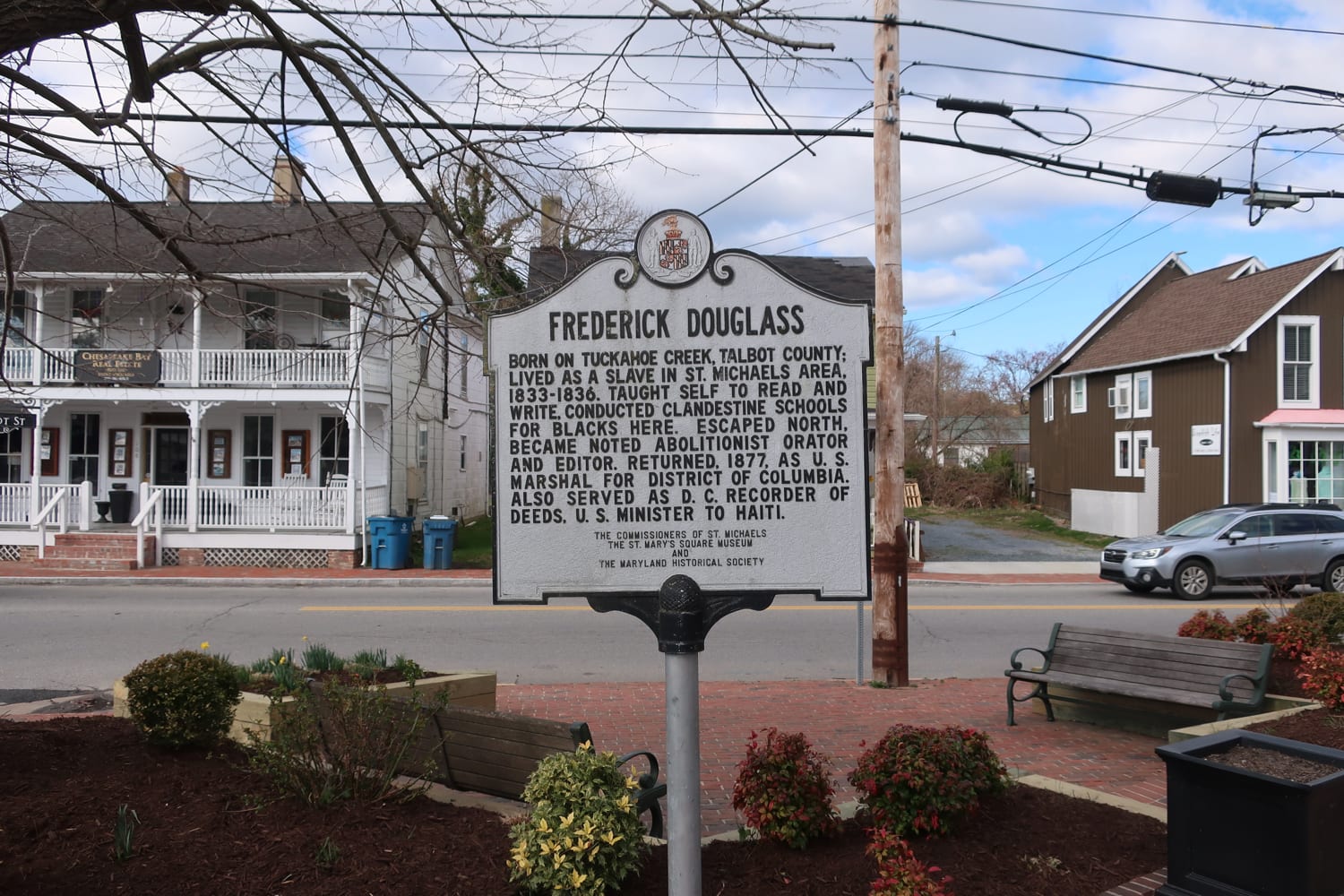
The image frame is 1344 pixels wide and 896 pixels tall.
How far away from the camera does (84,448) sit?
80.6 feet

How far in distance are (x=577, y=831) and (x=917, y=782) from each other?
1.55 metres

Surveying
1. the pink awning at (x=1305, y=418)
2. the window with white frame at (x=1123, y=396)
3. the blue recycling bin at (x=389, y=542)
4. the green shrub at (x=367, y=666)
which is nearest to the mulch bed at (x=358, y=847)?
the green shrub at (x=367, y=666)

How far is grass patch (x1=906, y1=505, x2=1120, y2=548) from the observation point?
1111 inches

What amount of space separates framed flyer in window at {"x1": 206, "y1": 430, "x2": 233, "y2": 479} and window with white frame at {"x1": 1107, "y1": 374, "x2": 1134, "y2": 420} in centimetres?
2487

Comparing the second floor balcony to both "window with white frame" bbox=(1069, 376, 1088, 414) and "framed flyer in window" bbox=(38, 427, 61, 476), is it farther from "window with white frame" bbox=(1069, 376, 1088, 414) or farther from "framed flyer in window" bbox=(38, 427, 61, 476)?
"window with white frame" bbox=(1069, 376, 1088, 414)

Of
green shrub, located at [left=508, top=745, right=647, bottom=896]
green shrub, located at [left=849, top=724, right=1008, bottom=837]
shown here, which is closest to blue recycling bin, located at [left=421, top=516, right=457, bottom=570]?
green shrub, located at [left=849, top=724, right=1008, bottom=837]

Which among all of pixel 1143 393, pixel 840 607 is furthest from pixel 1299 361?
pixel 840 607

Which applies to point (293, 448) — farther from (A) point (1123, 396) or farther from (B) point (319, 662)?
(A) point (1123, 396)

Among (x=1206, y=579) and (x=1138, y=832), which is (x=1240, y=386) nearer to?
(x=1206, y=579)

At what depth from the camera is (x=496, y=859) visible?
4.32 metres

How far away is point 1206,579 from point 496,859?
16.8m

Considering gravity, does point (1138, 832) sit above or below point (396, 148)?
below

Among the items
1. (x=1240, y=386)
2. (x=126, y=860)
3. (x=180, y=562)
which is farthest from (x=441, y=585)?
(x=1240, y=386)

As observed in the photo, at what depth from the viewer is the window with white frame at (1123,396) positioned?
29.9m
